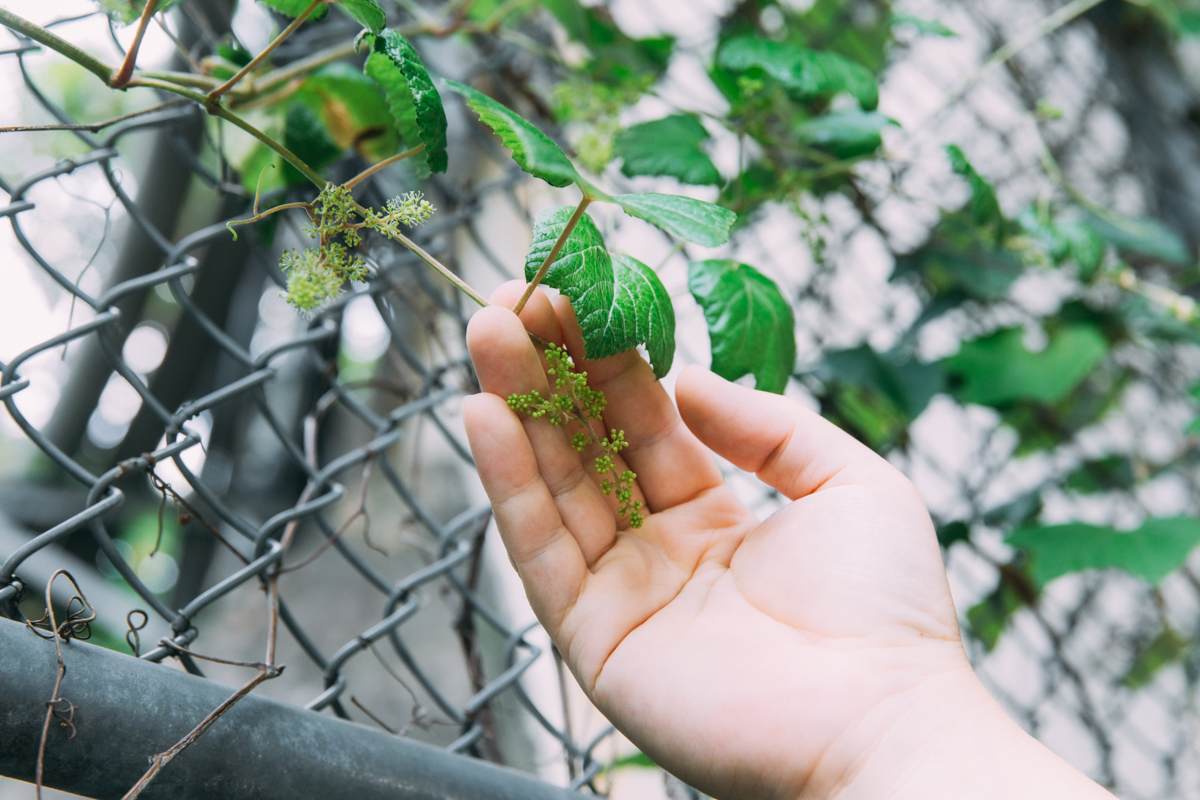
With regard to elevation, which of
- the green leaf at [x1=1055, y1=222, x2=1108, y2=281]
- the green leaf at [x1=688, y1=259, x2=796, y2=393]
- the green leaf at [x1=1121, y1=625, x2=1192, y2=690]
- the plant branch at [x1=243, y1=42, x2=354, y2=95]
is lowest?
the green leaf at [x1=1121, y1=625, x2=1192, y2=690]

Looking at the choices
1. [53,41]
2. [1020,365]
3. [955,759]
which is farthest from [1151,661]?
[53,41]

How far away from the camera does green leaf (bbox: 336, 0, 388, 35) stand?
46 cm

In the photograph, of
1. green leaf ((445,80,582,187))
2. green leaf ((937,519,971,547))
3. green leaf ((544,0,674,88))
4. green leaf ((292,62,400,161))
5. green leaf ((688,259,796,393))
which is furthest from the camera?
green leaf ((937,519,971,547))

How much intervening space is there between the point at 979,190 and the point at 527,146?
76cm

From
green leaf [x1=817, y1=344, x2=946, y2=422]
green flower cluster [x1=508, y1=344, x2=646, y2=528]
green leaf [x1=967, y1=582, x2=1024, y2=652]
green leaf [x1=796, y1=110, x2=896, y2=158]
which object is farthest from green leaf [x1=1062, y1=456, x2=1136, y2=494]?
green flower cluster [x1=508, y1=344, x2=646, y2=528]

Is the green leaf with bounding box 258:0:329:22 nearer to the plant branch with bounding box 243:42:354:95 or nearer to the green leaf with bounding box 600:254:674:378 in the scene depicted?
the plant branch with bounding box 243:42:354:95

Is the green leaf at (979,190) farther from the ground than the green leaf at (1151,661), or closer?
farther from the ground

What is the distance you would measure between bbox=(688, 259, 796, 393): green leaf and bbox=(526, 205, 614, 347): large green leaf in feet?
0.61

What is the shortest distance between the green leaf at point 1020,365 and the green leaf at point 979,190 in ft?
0.89

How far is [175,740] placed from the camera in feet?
1.52

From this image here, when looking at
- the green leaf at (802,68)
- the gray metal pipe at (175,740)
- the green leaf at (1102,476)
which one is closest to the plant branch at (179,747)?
the gray metal pipe at (175,740)

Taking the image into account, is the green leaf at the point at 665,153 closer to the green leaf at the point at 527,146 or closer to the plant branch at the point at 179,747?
the green leaf at the point at 527,146

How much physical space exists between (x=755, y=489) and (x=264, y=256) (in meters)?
0.87

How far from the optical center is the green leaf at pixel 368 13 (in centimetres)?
46
